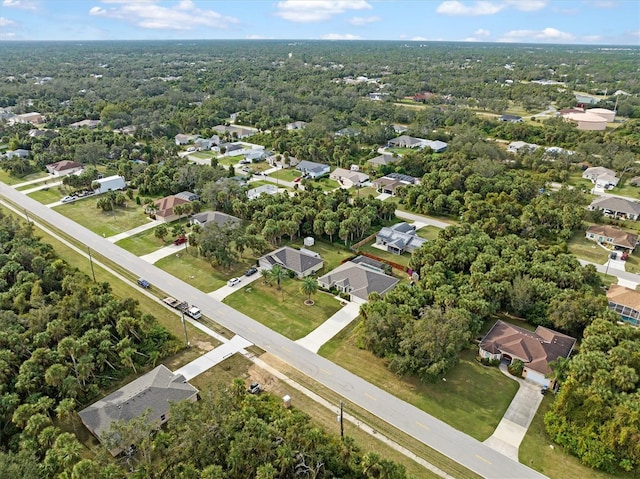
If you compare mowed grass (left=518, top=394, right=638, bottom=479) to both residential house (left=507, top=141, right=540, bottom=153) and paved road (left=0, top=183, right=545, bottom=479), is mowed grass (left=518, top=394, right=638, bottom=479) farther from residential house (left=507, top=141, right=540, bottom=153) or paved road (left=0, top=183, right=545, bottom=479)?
residential house (left=507, top=141, right=540, bottom=153)

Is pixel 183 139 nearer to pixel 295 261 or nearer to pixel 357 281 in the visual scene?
pixel 295 261

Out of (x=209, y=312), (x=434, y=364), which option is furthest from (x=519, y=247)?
(x=209, y=312)

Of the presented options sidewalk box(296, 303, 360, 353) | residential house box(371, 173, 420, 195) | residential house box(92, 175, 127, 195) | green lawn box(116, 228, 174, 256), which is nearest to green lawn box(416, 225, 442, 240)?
residential house box(371, 173, 420, 195)

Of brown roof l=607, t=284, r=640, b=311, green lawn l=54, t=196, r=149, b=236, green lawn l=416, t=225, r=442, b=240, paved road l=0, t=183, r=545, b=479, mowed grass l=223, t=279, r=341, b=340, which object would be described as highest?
brown roof l=607, t=284, r=640, b=311

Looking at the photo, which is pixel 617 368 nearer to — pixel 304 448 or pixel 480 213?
pixel 304 448

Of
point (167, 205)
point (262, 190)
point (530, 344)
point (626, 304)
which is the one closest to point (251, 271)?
point (167, 205)

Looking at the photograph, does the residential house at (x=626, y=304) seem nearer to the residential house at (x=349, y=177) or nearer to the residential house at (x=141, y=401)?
the residential house at (x=141, y=401)

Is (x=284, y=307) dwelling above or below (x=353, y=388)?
above
